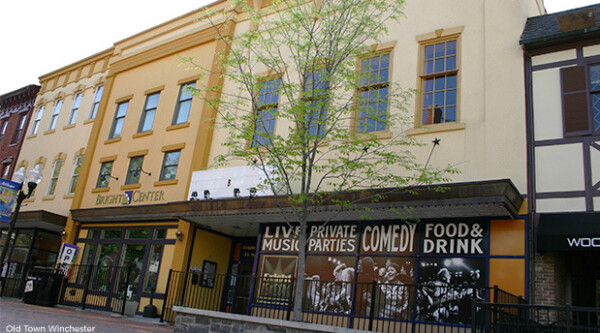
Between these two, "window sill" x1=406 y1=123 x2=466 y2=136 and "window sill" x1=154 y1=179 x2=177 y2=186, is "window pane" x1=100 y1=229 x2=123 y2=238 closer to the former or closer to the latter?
"window sill" x1=154 y1=179 x2=177 y2=186

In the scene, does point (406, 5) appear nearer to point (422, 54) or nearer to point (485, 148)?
point (422, 54)

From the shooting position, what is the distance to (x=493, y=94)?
11.4 m

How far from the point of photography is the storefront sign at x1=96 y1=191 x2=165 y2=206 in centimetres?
1712

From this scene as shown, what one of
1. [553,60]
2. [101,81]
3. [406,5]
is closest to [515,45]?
[553,60]

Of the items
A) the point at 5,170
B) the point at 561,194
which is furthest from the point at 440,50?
the point at 5,170

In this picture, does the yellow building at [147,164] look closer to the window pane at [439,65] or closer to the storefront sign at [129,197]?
the storefront sign at [129,197]

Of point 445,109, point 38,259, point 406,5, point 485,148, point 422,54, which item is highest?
point 406,5

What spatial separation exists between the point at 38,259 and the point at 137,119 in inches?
326

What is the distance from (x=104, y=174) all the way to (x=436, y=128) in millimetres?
14133

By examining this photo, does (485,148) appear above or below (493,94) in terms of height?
below

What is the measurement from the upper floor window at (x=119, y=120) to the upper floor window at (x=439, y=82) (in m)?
13.4

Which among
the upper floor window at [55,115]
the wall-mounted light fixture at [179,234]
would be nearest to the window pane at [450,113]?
the wall-mounted light fixture at [179,234]

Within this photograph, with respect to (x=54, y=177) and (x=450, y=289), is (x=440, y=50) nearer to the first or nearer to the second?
(x=450, y=289)

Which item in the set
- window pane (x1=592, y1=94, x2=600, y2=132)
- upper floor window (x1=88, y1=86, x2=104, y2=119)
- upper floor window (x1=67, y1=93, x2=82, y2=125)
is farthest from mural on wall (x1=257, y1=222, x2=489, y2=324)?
upper floor window (x1=67, y1=93, x2=82, y2=125)
